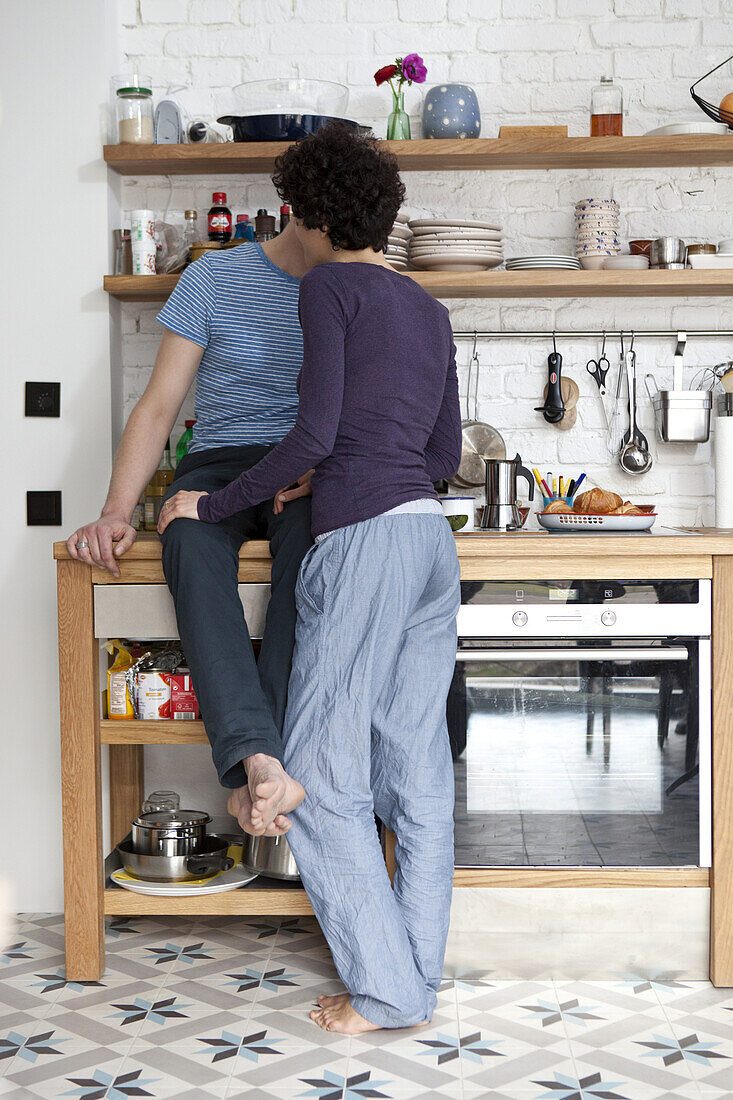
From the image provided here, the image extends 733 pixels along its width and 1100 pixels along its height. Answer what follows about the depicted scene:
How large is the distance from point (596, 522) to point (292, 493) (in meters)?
0.68

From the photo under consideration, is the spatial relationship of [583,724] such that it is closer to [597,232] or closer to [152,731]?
[152,731]

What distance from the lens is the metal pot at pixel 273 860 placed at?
2172mm

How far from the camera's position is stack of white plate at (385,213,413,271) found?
2.44 m

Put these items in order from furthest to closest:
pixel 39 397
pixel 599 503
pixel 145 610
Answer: pixel 39 397, pixel 599 503, pixel 145 610

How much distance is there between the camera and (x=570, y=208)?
2.66 m

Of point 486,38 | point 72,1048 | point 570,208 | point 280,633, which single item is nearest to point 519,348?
point 570,208

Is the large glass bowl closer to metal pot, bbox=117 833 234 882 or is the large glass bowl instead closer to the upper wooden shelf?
the upper wooden shelf

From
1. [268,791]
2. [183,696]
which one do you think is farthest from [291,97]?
[268,791]

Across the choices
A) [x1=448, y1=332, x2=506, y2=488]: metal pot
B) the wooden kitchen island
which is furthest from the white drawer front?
[x1=448, y1=332, x2=506, y2=488]: metal pot

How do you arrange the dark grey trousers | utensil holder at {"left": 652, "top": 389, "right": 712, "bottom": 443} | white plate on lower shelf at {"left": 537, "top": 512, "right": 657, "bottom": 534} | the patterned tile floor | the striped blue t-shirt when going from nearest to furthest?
the patterned tile floor
the dark grey trousers
the striped blue t-shirt
white plate on lower shelf at {"left": 537, "top": 512, "right": 657, "bottom": 534}
utensil holder at {"left": 652, "top": 389, "right": 712, "bottom": 443}

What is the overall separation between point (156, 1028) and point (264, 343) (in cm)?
132

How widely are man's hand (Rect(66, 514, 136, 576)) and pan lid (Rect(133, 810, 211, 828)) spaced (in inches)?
22.1

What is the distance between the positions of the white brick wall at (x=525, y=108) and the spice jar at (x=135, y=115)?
0.64 ft

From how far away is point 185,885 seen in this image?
83.6 inches
